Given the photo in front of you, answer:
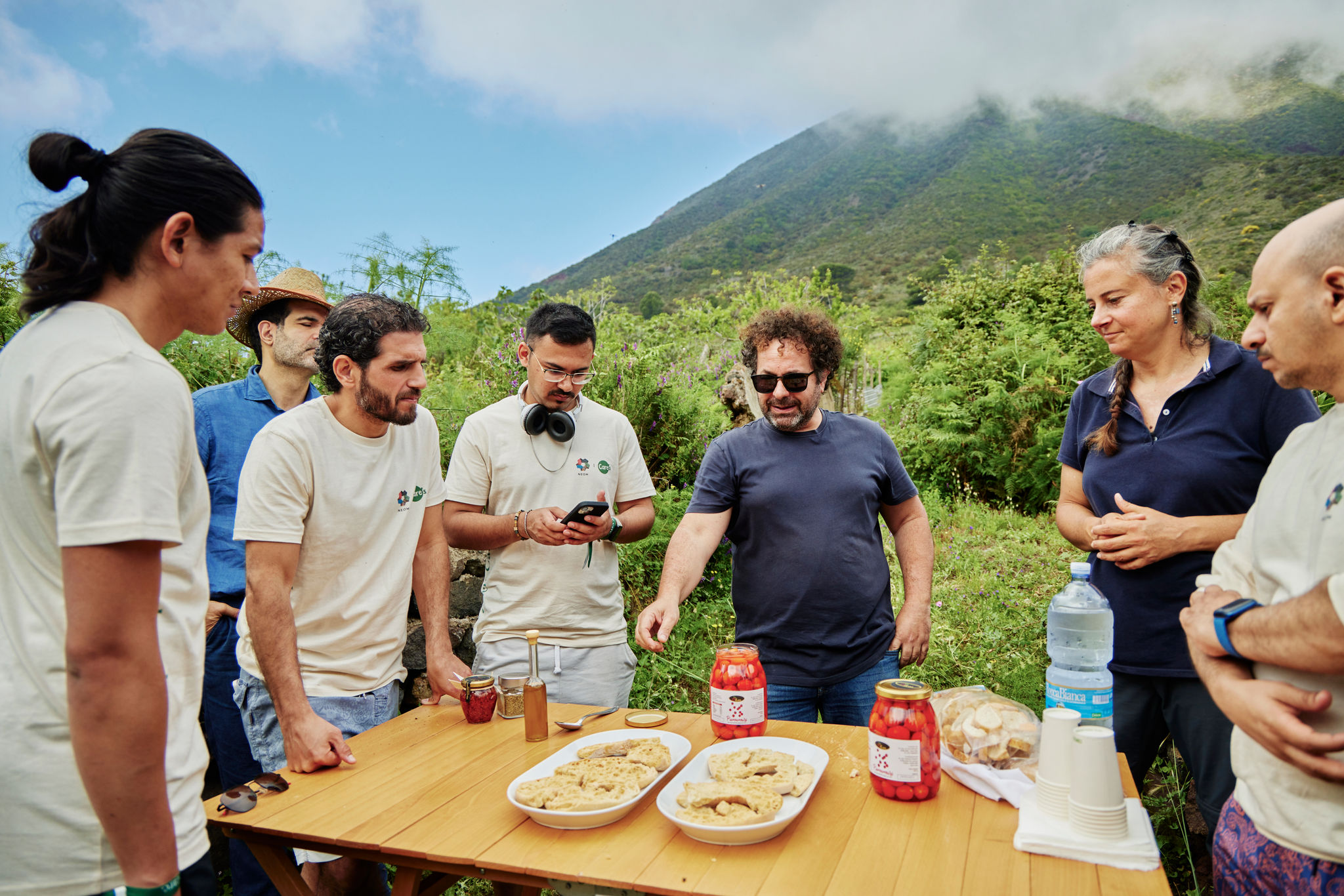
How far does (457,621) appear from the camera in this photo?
179 inches

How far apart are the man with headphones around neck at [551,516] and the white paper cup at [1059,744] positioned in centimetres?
159

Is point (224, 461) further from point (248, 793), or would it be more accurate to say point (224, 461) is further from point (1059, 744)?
point (1059, 744)

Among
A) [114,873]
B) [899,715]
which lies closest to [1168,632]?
[899,715]

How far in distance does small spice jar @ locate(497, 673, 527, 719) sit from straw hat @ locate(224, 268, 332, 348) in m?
2.03

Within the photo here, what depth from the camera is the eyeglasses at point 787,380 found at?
2816 millimetres

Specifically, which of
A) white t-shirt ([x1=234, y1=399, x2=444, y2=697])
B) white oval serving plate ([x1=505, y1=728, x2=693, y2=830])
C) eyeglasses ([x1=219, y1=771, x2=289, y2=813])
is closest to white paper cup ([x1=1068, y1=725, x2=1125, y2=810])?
white oval serving plate ([x1=505, y1=728, x2=693, y2=830])

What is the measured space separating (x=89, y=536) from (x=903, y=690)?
152 centimetres

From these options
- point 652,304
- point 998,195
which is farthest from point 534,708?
point 998,195

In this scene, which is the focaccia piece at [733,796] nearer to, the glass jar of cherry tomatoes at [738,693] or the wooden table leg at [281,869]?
the glass jar of cherry tomatoes at [738,693]

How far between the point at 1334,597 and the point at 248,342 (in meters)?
4.33

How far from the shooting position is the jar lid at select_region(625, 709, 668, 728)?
226 centimetres

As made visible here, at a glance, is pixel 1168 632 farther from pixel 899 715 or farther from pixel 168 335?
pixel 168 335

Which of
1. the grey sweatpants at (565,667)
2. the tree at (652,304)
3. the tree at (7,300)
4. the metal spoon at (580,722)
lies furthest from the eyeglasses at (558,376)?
the tree at (652,304)

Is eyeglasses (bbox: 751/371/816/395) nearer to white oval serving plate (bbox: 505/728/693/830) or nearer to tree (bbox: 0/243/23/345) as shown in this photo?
white oval serving plate (bbox: 505/728/693/830)
